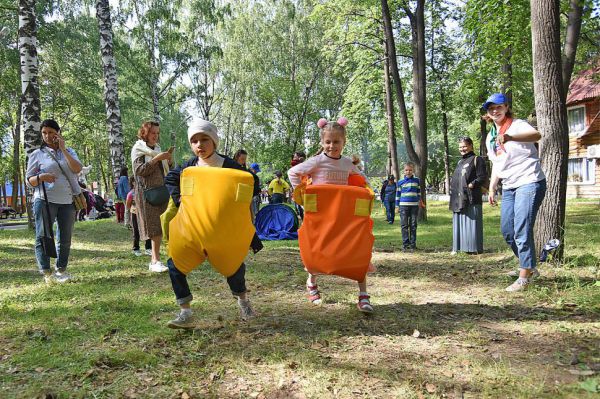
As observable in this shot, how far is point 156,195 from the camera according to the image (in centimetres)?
611

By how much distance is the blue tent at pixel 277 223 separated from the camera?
37.4 feet

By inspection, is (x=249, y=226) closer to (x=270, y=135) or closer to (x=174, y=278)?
(x=174, y=278)

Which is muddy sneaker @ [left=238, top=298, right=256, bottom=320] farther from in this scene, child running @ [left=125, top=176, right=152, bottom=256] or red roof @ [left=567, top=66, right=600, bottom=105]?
red roof @ [left=567, top=66, right=600, bottom=105]

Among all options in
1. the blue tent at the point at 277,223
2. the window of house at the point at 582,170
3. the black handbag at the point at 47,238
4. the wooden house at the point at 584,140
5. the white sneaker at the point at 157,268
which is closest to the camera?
the black handbag at the point at 47,238

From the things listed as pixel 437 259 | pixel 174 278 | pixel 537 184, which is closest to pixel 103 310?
pixel 174 278

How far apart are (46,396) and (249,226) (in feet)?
6.18

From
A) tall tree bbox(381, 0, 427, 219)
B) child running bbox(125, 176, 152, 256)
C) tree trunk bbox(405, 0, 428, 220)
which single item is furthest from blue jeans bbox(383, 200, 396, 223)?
child running bbox(125, 176, 152, 256)

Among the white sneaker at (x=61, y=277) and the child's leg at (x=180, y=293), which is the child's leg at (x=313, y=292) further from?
the white sneaker at (x=61, y=277)

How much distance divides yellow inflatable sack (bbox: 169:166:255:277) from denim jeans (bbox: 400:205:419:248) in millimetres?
6101

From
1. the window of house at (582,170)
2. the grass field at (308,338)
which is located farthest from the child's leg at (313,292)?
the window of house at (582,170)

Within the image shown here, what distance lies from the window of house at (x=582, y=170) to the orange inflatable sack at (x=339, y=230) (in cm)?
2887

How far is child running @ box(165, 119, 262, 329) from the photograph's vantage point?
379 centimetres

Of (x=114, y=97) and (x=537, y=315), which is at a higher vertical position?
(x=114, y=97)

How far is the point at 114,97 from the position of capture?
14.3 m
